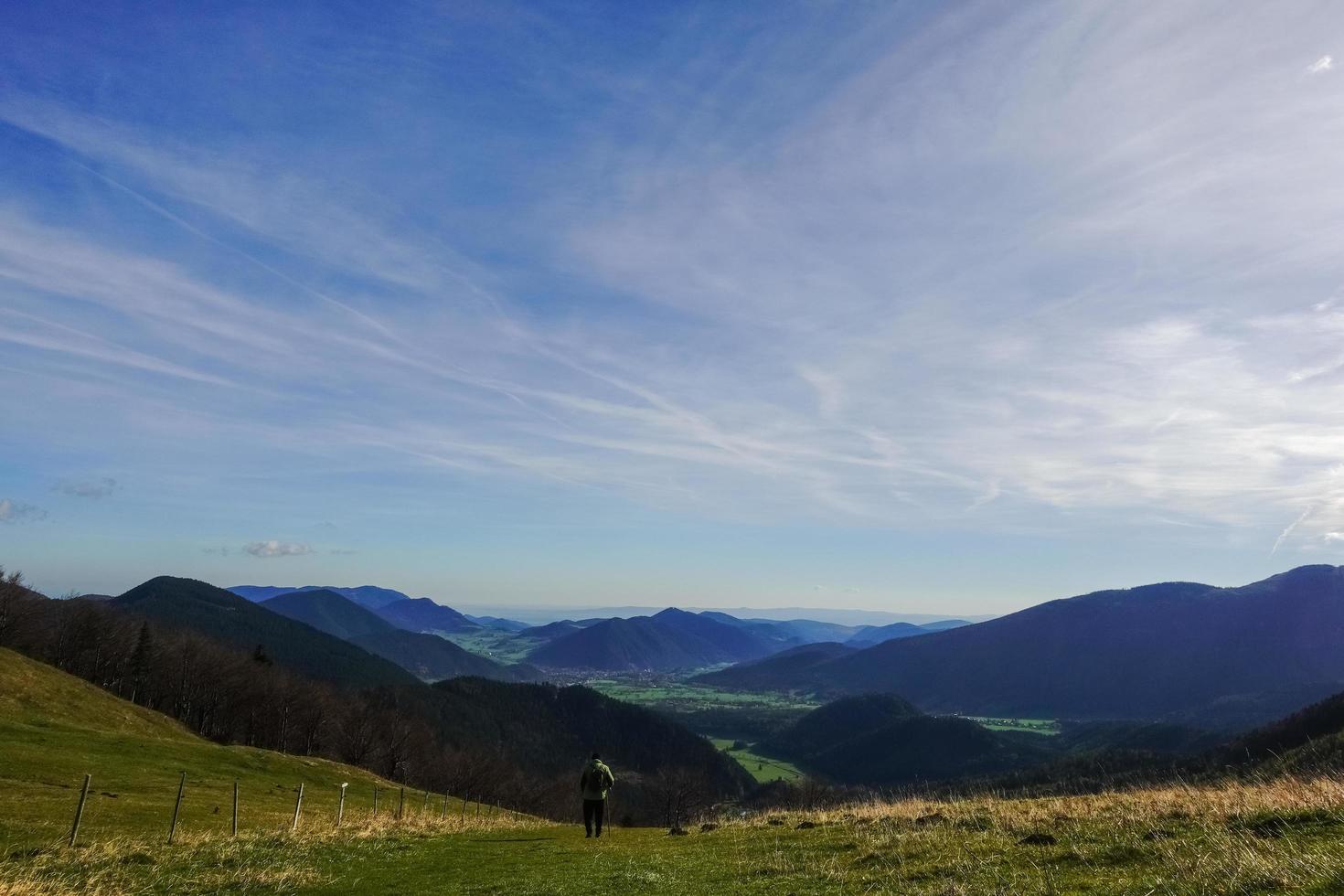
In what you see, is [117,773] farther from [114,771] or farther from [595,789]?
[595,789]

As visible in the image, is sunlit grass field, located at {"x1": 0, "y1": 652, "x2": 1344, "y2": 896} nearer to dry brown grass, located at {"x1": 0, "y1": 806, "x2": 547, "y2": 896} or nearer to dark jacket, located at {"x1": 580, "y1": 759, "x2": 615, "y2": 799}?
dry brown grass, located at {"x1": 0, "y1": 806, "x2": 547, "y2": 896}

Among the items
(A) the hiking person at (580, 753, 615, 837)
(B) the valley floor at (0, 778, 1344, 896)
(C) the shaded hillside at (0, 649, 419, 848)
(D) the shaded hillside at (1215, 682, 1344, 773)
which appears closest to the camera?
(B) the valley floor at (0, 778, 1344, 896)

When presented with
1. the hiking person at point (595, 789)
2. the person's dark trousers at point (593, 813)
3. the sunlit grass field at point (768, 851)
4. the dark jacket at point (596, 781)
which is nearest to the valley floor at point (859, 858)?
the sunlit grass field at point (768, 851)

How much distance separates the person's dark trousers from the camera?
3006 centimetres

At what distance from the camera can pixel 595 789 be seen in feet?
99.9

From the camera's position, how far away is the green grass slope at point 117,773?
33156 millimetres

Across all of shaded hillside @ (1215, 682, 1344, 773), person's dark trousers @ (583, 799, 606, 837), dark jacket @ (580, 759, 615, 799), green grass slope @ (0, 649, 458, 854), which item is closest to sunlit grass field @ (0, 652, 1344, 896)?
green grass slope @ (0, 649, 458, 854)

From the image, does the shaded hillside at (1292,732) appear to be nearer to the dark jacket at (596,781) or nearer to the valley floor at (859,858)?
the valley floor at (859,858)

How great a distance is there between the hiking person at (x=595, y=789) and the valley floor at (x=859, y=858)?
6.49ft

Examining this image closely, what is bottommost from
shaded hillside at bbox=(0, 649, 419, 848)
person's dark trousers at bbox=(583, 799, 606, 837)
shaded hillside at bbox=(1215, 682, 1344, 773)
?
shaded hillside at bbox=(1215, 682, 1344, 773)

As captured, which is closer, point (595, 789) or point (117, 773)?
point (595, 789)

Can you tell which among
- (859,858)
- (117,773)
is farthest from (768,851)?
(117,773)

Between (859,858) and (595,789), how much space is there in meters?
15.9

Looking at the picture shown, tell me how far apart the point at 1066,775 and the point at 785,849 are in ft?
736
